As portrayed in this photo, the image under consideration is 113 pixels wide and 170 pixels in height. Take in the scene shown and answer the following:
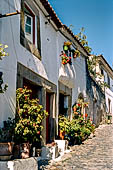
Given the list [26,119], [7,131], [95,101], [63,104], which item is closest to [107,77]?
[95,101]

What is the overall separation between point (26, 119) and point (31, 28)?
3007 millimetres

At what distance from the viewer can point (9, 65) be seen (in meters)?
5.12

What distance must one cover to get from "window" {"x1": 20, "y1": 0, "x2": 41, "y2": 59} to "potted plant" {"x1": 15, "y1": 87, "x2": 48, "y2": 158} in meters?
1.54

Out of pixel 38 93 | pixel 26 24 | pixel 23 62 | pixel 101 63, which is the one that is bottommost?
pixel 38 93

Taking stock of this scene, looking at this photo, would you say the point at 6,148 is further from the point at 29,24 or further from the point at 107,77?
the point at 107,77

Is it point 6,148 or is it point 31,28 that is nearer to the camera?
point 6,148

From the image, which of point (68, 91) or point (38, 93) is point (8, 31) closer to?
point (38, 93)

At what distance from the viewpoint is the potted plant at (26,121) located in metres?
4.88

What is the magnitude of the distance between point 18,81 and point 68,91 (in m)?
4.44

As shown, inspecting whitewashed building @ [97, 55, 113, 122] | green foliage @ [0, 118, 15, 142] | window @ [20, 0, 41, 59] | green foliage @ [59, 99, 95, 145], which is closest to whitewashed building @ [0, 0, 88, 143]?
window @ [20, 0, 41, 59]

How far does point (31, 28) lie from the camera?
683cm

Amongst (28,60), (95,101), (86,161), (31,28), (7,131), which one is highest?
(31,28)

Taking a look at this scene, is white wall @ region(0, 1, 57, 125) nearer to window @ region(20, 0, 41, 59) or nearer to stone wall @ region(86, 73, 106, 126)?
window @ region(20, 0, 41, 59)

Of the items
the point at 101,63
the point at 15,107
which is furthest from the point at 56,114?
the point at 101,63
